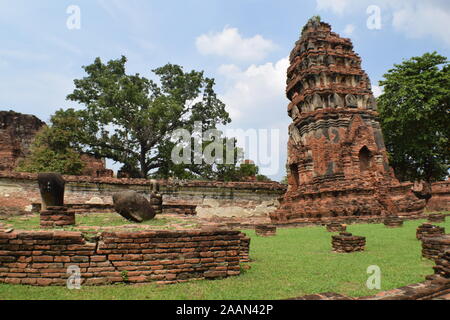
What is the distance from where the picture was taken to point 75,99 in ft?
78.2

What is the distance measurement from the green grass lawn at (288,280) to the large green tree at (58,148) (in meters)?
15.7

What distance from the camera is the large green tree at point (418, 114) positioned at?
70.2ft

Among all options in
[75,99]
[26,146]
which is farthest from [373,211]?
[26,146]

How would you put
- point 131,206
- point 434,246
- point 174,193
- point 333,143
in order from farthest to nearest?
point 333,143 < point 174,193 < point 131,206 < point 434,246

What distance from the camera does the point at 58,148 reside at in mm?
20031

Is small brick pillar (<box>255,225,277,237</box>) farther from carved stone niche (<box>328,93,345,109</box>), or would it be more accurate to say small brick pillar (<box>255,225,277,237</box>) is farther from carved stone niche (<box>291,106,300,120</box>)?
carved stone niche (<box>291,106,300,120</box>)

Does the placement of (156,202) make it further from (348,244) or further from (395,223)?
(395,223)

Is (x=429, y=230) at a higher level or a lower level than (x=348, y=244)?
higher

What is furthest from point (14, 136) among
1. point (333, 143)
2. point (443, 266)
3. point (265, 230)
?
point (443, 266)

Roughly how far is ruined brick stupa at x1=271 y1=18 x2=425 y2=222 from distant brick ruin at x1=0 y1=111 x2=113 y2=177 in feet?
41.0

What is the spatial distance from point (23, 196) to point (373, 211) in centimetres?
1489

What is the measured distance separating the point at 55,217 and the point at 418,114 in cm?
2244

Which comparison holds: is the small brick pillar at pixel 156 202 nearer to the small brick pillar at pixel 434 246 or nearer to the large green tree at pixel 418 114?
the small brick pillar at pixel 434 246
